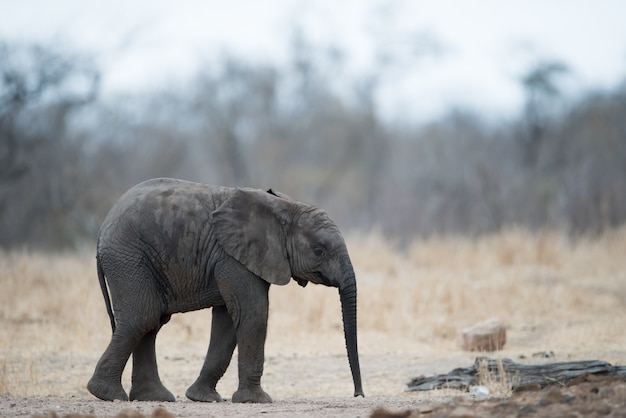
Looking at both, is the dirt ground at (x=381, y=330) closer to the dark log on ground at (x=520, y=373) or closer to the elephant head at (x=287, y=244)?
the dark log on ground at (x=520, y=373)

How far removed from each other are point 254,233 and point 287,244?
322 millimetres

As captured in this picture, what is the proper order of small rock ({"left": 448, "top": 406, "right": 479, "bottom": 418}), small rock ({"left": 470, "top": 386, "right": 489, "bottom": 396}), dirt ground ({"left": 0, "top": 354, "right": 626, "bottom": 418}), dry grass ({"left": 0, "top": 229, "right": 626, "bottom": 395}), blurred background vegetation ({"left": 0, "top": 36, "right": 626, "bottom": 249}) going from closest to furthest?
small rock ({"left": 448, "top": 406, "right": 479, "bottom": 418}) < dirt ground ({"left": 0, "top": 354, "right": 626, "bottom": 418}) < small rock ({"left": 470, "top": 386, "right": 489, "bottom": 396}) < dry grass ({"left": 0, "top": 229, "right": 626, "bottom": 395}) < blurred background vegetation ({"left": 0, "top": 36, "right": 626, "bottom": 249})

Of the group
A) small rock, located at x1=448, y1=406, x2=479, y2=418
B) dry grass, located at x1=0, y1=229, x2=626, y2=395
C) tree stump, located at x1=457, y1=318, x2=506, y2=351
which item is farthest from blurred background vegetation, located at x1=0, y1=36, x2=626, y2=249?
small rock, located at x1=448, y1=406, x2=479, y2=418

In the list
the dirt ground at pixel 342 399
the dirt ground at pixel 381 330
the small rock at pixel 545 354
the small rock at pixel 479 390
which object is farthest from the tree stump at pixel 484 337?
the small rock at pixel 479 390

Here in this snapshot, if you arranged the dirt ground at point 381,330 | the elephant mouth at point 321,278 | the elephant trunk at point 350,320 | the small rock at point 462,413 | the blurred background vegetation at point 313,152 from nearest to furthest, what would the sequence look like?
1. the small rock at point 462,413
2. the dirt ground at point 381,330
3. the elephant trunk at point 350,320
4. the elephant mouth at point 321,278
5. the blurred background vegetation at point 313,152

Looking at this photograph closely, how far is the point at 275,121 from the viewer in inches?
1737

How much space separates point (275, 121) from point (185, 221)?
36347 millimetres

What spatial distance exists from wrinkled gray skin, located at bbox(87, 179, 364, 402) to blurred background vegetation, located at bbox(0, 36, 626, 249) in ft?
42.2

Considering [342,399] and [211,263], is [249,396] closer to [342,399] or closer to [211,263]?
[342,399]

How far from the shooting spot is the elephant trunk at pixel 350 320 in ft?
25.8

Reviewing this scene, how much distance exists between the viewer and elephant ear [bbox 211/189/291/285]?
795cm

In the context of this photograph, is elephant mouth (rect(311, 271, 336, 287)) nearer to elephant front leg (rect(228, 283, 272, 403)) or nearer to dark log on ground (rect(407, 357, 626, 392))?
elephant front leg (rect(228, 283, 272, 403))

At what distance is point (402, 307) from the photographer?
1429 cm

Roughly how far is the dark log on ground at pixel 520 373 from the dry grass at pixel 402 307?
2.14 meters
